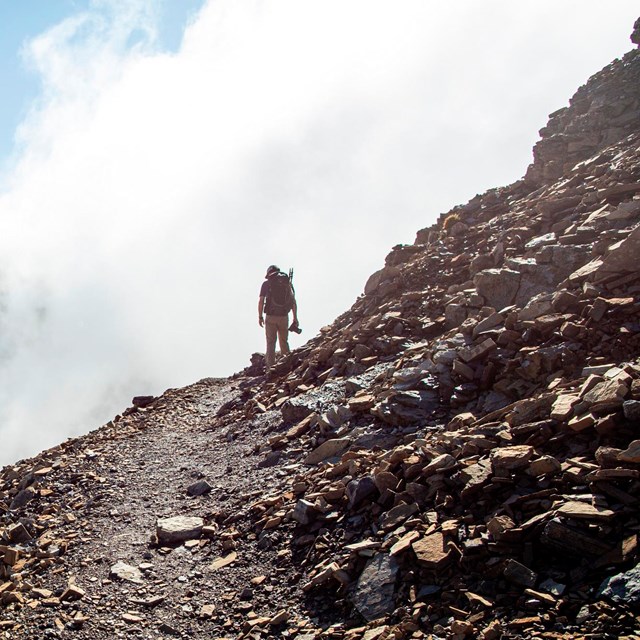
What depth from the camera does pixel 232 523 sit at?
8070 mm

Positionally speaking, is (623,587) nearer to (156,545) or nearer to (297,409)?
(156,545)

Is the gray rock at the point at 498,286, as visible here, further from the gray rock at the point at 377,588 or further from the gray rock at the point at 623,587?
the gray rock at the point at 623,587

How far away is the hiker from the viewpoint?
16.8 m

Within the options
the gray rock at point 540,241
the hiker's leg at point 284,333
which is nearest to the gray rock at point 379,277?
the hiker's leg at point 284,333

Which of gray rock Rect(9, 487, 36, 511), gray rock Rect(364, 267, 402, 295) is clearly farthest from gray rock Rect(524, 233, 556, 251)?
gray rock Rect(9, 487, 36, 511)

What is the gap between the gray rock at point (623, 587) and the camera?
13.5 feet

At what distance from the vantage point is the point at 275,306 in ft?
55.5

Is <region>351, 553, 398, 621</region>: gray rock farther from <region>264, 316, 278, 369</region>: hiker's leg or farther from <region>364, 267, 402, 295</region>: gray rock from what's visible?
<region>264, 316, 278, 369</region>: hiker's leg

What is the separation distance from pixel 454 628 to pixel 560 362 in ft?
16.0

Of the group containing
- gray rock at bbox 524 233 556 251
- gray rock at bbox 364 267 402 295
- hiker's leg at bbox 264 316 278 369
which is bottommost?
gray rock at bbox 524 233 556 251

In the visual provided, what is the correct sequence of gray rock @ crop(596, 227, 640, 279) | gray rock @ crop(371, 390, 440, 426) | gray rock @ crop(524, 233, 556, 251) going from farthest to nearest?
1. gray rock @ crop(524, 233, 556, 251)
2. gray rock @ crop(596, 227, 640, 279)
3. gray rock @ crop(371, 390, 440, 426)

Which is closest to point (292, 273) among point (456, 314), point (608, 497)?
point (456, 314)

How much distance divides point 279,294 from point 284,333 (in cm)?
138

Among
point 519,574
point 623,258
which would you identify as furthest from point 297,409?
point 519,574
